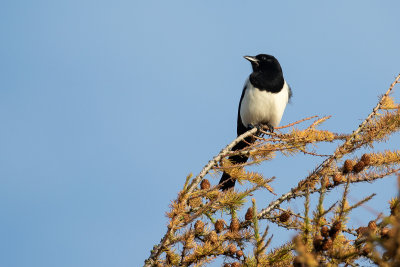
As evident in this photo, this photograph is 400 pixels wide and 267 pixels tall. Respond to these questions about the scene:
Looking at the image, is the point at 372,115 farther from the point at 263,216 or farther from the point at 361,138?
the point at 263,216

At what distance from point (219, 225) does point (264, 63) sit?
434 cm

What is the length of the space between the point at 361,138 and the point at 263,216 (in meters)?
1.10

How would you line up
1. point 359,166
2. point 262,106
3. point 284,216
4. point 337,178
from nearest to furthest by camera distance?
point 284,216 → point 337,178 → point 359,166 → point 262,106

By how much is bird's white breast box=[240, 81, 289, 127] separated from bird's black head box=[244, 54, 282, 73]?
0.39m

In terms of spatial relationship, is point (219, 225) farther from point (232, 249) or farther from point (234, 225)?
point (232, 249)

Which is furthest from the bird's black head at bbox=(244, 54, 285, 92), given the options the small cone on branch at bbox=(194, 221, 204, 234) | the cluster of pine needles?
the small cone on branch at bbox=(194, 221, 204, 234)

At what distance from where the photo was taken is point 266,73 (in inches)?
262

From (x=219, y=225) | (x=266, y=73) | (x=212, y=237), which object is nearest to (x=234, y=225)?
(x=219, y=225)

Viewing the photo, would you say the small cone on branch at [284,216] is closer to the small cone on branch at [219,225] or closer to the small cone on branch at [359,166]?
the small cone on branch at [219,225]

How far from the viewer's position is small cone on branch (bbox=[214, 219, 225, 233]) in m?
2.85

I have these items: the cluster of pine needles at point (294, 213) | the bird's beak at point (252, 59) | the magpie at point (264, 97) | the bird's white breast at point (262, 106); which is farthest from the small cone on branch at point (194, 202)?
the bird's beak at point (252, 59)

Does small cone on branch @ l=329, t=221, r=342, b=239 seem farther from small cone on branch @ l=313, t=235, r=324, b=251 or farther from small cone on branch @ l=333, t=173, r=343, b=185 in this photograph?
small cone on branch @ l=333, t=173, r=343, b=185

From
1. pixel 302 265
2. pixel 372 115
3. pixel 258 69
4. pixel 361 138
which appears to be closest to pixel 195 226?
pixel 302 265

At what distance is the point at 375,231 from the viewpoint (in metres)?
2.47
